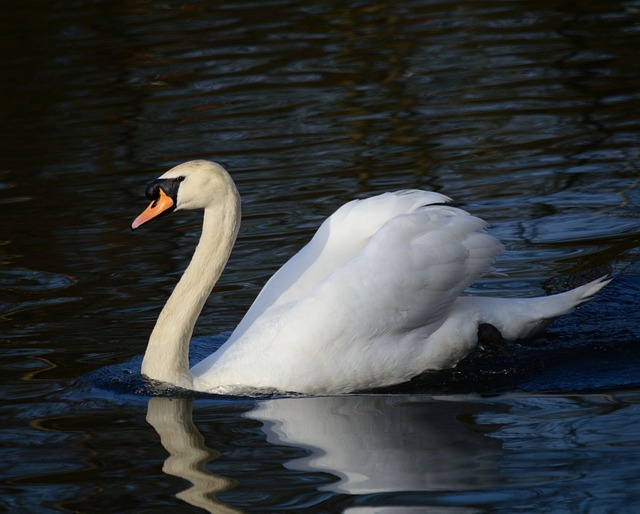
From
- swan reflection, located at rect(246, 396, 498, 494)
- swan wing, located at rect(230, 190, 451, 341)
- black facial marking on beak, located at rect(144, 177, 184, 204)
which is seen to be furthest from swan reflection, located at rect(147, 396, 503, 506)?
black facial marking on beak, located at rect(144, 177, 184, 204)

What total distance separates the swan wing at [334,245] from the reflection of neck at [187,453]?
1.92 feet

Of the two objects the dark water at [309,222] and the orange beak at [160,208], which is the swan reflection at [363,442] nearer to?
the dark water at [309,222]

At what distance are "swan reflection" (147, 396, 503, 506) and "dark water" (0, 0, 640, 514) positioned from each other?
1 centimetres

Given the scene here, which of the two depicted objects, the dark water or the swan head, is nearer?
the dark water

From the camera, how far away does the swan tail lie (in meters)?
6.80

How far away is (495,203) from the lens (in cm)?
909

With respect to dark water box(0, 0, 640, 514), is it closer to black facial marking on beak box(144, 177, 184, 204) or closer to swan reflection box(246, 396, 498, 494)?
swan reflection box(246, 396, 498, 494)

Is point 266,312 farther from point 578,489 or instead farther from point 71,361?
point 578,489

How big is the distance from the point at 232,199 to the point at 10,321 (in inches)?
74.3

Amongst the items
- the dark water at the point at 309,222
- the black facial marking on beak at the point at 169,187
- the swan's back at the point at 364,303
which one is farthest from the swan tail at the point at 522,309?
the black facial marking on beak at the point at 169,187

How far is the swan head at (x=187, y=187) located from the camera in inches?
251

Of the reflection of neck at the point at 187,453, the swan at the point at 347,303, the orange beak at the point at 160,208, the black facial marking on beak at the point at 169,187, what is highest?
the black facial marking on beak at the point at 169,187

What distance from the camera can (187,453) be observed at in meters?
5.50

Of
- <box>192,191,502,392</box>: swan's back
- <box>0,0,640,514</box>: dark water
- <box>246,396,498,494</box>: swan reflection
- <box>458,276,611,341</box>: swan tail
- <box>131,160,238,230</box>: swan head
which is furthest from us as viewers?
<box>458,276,611,341</box>: swan tail
